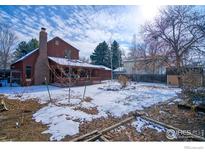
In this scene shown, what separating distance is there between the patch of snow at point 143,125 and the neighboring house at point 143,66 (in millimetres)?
7656

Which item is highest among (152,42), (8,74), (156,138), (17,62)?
(152,42)

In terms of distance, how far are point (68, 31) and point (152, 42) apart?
649 cm

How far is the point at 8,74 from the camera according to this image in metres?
9.00

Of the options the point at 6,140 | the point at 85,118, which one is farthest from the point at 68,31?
the point at 6,140

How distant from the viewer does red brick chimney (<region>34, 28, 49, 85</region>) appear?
8.45 metres

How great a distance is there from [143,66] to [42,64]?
7628 millimetres

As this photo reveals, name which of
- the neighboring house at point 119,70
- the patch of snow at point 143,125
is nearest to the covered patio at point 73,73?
the neighboring house at point 119,70

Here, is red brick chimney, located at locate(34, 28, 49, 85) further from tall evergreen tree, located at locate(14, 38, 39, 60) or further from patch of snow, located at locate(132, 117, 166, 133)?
patch of snow, located at locate(132, 117, 166, 133)

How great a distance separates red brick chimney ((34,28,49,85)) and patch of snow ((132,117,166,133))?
6781mm

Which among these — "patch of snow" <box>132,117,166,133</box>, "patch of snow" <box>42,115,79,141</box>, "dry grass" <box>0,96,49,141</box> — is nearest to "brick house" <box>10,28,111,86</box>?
"dry grass" <box>0,96,49,141</box>

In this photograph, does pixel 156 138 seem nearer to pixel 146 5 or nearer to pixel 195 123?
pixel 195 123

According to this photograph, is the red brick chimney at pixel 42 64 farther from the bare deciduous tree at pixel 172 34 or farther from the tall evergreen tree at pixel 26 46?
the bare deciduous tree at pixel 172 34

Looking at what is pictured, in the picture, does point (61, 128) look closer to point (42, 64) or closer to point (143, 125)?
point (143, 125)

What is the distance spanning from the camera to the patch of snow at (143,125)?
98.4 inches
